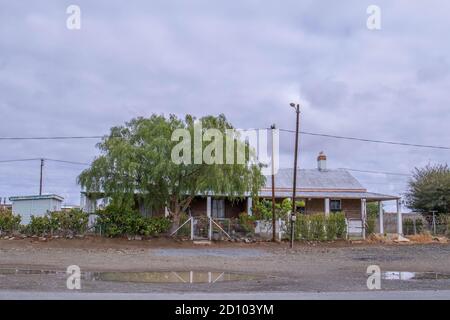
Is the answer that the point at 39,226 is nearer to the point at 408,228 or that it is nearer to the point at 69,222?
the point at 69,222

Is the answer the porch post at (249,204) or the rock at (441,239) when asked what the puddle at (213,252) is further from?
the rock at (441,239)

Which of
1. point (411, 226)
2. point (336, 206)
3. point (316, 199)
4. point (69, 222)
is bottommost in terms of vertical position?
point (411, 226)

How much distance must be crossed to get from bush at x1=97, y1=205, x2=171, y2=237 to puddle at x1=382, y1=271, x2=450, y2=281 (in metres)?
15.3

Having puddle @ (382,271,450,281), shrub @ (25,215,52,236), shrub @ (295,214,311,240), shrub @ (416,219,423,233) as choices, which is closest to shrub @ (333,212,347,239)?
shrub @ (295,214,311,240)

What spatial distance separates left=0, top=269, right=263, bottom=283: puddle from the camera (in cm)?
1478

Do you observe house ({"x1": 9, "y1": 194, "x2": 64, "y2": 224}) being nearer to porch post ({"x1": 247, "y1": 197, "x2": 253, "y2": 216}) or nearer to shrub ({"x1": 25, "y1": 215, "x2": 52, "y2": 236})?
shrub ({"x1": 25, "y1": 215, "x2": 52, "y2": 236})


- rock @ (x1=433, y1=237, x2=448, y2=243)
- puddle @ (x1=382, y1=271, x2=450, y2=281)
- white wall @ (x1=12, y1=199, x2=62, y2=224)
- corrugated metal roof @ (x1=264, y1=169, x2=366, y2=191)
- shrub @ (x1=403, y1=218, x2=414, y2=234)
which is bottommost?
puddle @ (x1=382, y1=271, x2=450, y2=281)

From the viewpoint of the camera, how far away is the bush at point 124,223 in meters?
29.8

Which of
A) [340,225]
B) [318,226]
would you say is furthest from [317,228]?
[340,225]

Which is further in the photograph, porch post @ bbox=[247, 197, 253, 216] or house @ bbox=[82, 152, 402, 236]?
house @ bbox=[82, 152, 402, 236]

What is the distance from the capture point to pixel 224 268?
62.0 ft

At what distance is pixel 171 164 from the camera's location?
28.4 metres

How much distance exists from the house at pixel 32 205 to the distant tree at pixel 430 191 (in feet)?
92.2

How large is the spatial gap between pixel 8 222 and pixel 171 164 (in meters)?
9.78
